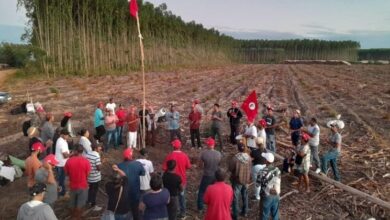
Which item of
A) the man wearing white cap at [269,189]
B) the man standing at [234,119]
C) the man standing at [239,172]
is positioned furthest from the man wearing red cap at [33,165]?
the man standing at [234,119]

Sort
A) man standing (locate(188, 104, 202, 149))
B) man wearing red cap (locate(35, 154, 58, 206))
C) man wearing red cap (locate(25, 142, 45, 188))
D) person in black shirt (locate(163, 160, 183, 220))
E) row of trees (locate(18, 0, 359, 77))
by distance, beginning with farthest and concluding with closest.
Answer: row of trees (locate(18, 0, 359, 77)) < man standing (locate(188, 104, 202, 149)) < man wearing red cap (locate(25, 142, 45, 188)) < person in black shirt (locate(163, 160, 183, 220)) < man wearing red cap (locate(35, 154, 58, 206))

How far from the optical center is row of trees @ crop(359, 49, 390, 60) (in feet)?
521

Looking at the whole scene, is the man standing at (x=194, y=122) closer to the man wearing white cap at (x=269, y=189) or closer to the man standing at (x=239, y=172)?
the man standing at (x=239, y=172)

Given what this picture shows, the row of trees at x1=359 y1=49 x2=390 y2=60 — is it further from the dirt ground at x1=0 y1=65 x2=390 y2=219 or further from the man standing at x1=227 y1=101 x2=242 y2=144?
the man standing at x1=227 y1=101 x2=242 y2=144

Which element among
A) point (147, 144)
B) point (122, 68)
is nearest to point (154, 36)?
point (122, 68)

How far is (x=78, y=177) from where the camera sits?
8883mm

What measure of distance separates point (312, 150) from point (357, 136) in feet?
20.0

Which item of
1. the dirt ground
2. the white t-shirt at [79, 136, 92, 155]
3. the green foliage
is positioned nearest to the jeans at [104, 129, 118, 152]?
the dirt ground

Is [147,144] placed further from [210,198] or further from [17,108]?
[17,108]

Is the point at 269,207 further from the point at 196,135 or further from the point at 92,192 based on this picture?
the point at 196,135

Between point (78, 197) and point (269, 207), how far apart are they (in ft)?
14.0

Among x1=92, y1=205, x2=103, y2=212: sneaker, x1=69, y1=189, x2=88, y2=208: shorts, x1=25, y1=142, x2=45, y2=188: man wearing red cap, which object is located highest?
x1=25, y1=142, x2=45, y2=188: man wearing red cap

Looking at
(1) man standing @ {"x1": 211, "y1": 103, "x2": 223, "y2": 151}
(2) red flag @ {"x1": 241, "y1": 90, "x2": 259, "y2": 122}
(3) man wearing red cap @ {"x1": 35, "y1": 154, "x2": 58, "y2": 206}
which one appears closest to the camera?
(3) man wearing red cap @ {"x1": 35, "y1": 154, "x2": 58, "y2": 206}

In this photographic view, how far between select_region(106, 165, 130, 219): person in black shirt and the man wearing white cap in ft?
9.63
